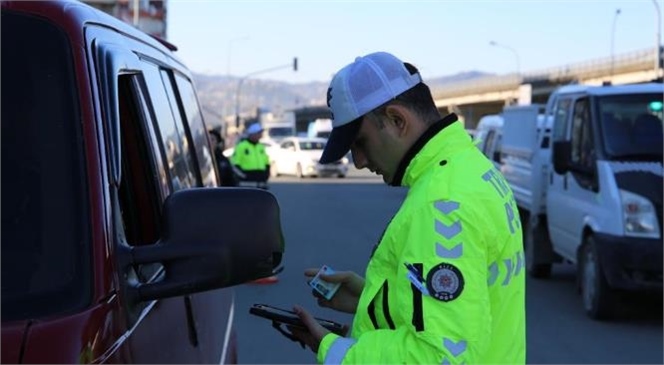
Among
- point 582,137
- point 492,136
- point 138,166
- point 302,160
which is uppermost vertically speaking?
point 138,166

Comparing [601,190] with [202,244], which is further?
[601,190]

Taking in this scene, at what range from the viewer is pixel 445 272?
Result: 2.06m

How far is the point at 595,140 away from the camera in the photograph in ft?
32.1

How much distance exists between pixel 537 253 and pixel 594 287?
9.83 feet

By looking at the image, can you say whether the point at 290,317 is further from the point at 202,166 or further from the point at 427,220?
the point at 202,166

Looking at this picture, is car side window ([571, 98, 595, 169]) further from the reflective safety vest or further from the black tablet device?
the black tablet device

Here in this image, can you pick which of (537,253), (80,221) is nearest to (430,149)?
(80,221)

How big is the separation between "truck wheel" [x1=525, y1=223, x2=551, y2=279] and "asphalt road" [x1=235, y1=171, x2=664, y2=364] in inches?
8.3

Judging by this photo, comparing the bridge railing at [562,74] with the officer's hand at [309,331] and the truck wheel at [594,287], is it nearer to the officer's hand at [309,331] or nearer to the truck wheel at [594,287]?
the truck wheel at [594,287]

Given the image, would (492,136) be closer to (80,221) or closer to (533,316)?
(533,316)

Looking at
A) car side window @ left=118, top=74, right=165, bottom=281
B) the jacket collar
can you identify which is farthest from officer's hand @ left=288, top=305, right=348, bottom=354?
car side window @ left=118, top=74, right=165, bottom=281

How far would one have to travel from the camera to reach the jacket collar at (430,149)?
2283mm

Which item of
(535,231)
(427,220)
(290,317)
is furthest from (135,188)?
(535,231)

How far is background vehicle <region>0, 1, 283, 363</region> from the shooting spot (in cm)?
208
